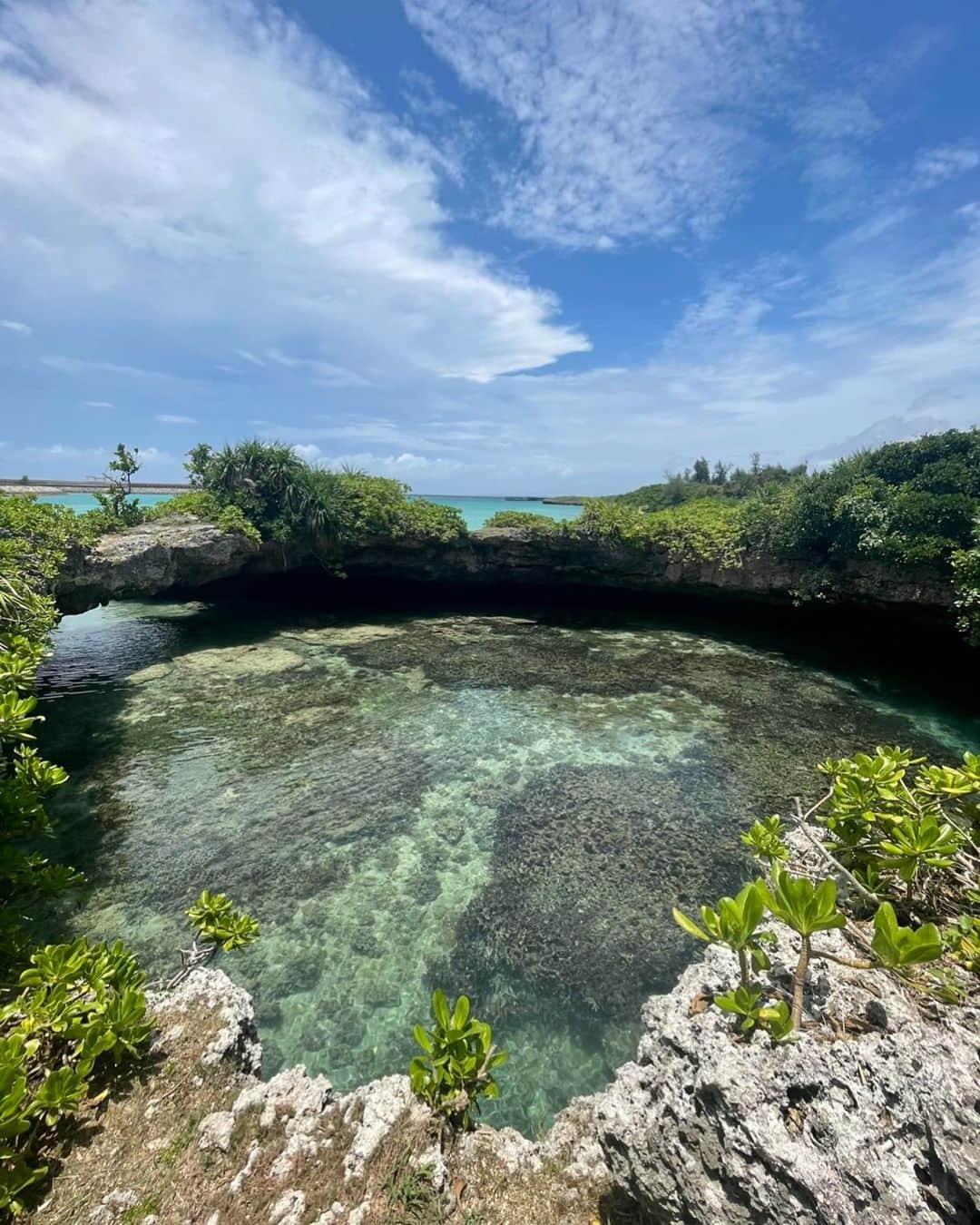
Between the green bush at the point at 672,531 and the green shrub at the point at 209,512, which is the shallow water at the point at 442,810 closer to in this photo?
the green bush at the point at 672,531

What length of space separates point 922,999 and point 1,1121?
133 inches

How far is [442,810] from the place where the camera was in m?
6.63

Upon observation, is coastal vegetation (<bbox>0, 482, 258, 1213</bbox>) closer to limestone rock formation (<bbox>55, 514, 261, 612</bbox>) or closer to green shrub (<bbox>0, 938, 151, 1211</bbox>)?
green shrub (<bbox>0, 938, 151, 1211</bbox>)

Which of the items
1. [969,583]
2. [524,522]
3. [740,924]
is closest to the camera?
[740,924]

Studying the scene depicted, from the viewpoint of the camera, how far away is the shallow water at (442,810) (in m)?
4.16

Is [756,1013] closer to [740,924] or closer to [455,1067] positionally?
[740,924]

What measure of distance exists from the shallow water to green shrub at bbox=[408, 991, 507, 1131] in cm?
135

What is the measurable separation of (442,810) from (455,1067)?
4.30 meters

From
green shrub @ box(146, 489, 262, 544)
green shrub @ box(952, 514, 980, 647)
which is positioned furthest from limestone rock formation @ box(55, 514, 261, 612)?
green shrub @ box(952, 514, 980, 647)

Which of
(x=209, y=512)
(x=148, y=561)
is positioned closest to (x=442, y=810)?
(x=148, y=561)

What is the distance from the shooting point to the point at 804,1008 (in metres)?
2.15

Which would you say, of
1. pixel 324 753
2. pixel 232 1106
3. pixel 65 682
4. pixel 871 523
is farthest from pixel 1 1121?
pixel 871 523

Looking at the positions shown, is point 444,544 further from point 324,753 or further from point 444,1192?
point 444,1192

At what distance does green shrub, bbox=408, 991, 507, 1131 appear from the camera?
233 centimetres
